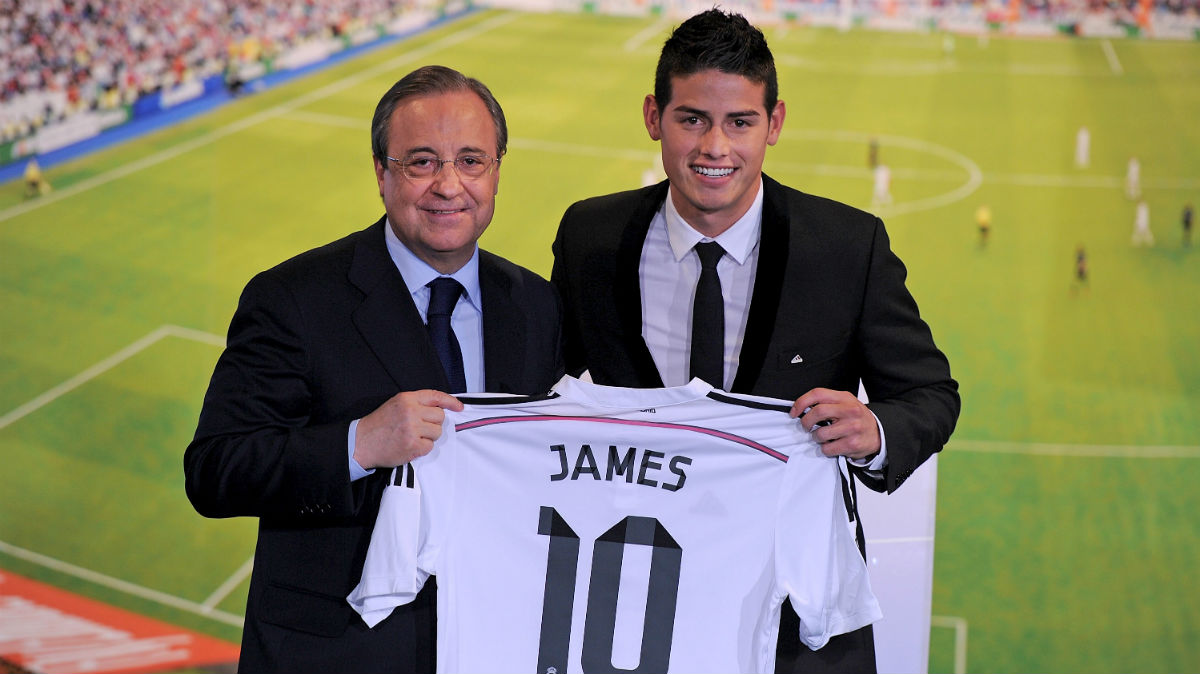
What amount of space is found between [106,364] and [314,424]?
35.5 feet

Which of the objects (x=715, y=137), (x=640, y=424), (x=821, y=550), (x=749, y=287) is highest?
(x=715, y=137)

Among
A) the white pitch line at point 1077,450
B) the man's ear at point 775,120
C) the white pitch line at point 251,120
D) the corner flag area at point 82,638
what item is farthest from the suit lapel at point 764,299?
the white pitch line at point 251,120

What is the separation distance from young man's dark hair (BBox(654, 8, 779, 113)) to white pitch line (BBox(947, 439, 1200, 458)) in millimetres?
9597

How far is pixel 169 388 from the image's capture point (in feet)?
41.8

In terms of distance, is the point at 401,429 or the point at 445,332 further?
the point at 445,332

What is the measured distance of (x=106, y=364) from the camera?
13.2m

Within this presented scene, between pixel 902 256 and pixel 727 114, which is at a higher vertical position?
pixel 727 114

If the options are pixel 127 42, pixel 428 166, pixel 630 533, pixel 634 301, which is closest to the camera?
pixel 428 166

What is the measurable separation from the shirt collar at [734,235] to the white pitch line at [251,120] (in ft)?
49.4

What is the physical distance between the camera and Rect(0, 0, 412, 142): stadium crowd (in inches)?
691

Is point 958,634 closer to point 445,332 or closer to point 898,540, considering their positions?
point 898,540

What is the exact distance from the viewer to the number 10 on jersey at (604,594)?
11.7 ft

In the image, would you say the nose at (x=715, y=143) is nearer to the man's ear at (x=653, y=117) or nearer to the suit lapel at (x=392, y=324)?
the man's ear at (x=653, y=117)

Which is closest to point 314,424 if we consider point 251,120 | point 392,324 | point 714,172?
point 392,324
